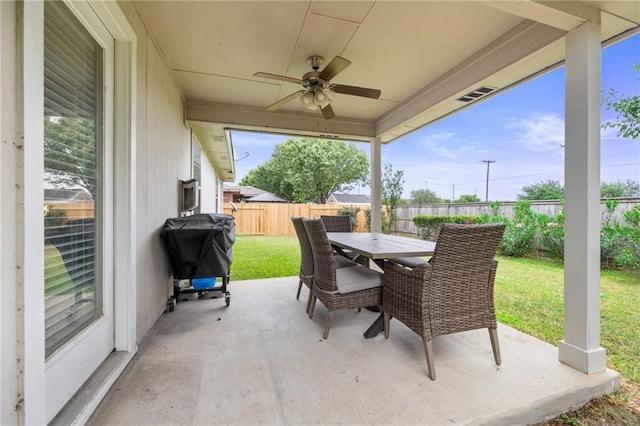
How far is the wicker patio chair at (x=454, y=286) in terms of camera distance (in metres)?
1.80

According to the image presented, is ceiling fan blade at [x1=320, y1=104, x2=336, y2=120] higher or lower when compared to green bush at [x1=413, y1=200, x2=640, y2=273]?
higher

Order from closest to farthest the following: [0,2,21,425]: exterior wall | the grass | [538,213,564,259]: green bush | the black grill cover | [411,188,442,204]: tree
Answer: [0,2,21,425]: exterior wall → the black grill cover → the grass → [538,213,564,259]: green bush → [411,188,442,204]: tree

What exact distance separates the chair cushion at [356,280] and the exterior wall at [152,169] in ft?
5.35

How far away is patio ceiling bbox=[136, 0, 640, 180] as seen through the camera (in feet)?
6.84

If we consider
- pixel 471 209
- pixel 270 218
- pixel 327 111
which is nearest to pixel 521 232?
pixel 471 209

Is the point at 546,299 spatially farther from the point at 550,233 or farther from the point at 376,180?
the point at 550,233

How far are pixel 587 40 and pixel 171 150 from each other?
150 inches

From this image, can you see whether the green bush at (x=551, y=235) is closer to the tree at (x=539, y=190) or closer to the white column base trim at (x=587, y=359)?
the tree at (x=539, y=190)

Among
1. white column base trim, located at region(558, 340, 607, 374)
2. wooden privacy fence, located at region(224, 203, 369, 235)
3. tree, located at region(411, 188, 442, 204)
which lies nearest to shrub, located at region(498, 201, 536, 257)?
tree, located at region(411, 188, 442, 204)

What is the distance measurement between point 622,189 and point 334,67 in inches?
270

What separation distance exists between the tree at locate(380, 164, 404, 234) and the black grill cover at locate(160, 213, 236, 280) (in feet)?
25.7

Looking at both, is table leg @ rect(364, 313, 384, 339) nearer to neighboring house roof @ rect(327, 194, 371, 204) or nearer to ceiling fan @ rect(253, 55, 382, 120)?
ceiling fan @ rect(253, 55, 382, 120)

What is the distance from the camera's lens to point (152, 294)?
2.54m

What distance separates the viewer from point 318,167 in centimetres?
1875
